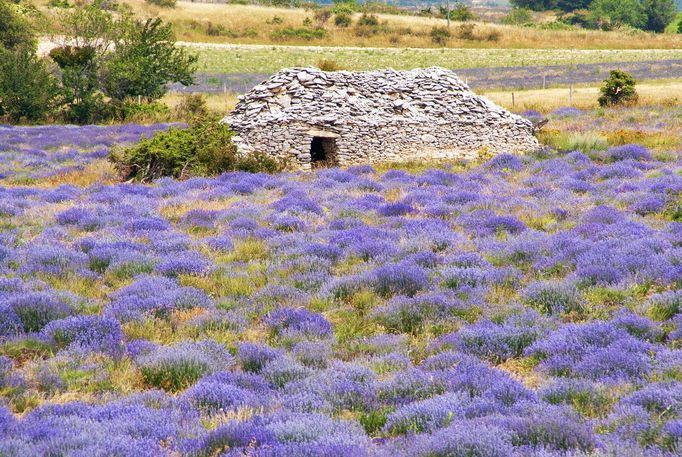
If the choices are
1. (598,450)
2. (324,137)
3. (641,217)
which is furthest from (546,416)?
(324,137)

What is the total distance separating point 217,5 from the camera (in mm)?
99312

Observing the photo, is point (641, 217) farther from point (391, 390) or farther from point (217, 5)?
point (217, 5)

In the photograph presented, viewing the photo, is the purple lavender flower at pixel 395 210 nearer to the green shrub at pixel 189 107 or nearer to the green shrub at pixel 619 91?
the green shrub at pixel 189 107

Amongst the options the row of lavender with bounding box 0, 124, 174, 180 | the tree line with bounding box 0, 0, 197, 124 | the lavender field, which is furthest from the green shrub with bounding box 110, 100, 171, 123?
the lavender field

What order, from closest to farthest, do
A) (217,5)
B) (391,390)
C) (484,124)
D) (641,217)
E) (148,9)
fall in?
1. (391,390)
2. (641,217)
3. (484,124)
4. (148,9)
5. (217,5)

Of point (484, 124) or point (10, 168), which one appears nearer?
point (10, 168)

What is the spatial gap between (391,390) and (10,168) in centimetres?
1899

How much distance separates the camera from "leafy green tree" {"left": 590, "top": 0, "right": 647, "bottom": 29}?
5069 inches

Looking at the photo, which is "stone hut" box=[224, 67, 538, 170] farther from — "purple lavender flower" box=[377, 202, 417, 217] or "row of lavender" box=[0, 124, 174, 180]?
"purple lavender flower" box=[377, 202, 417, 217]

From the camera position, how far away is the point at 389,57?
7062cm

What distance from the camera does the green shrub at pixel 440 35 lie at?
278ft

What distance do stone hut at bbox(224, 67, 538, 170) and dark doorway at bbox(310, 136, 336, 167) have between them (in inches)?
1.4

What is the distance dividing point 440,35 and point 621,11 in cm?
6545

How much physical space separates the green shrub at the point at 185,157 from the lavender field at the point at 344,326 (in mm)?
4079
